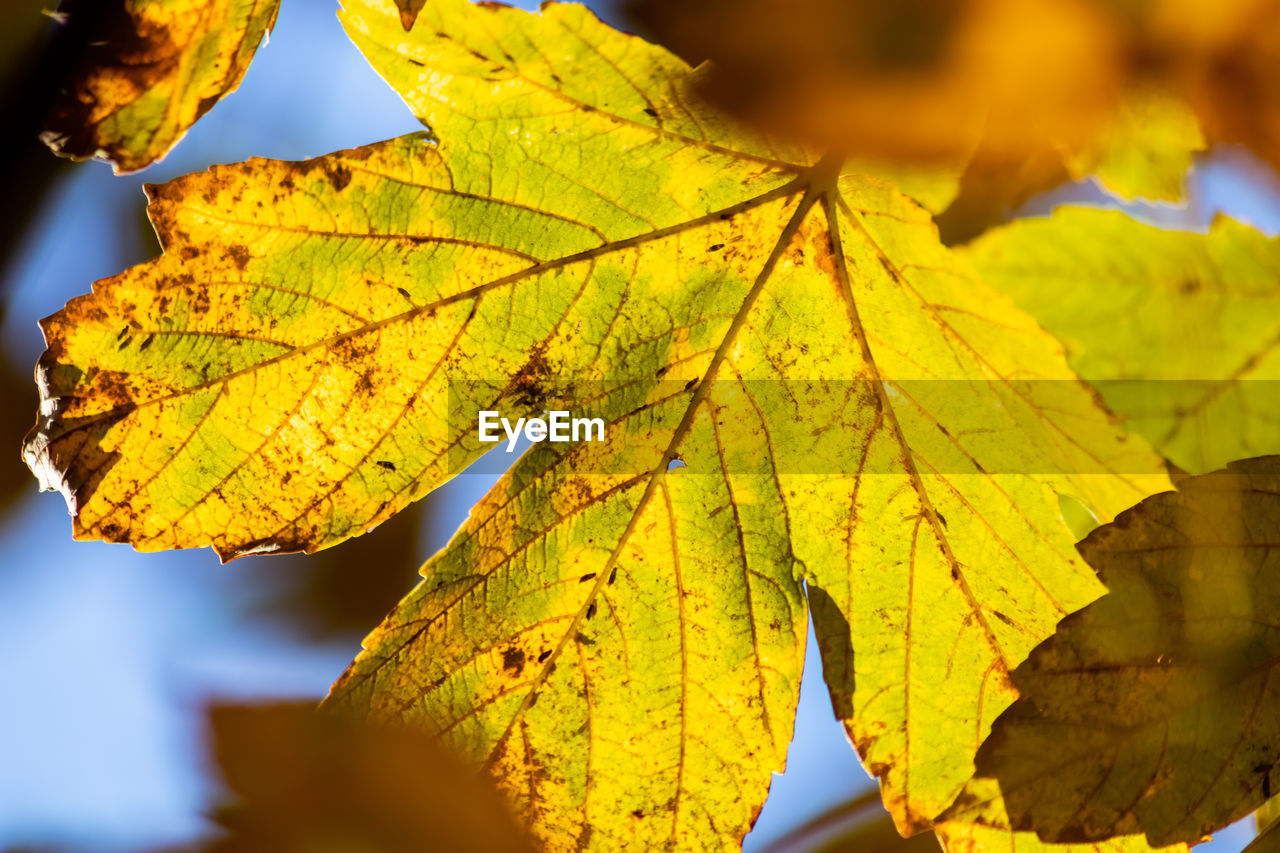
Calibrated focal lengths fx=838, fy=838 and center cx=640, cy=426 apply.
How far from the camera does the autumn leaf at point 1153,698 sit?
621mm

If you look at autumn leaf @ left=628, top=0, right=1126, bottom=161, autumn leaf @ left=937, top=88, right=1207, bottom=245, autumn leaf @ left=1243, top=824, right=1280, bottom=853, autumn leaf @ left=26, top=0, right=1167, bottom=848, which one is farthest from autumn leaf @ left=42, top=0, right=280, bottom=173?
autumn leaf @ left=1243, top=824, right=1280, bottom=853

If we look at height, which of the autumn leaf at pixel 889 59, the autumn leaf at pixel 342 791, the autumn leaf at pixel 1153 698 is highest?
the autumn leaf at pixel 889 59

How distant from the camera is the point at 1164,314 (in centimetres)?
103

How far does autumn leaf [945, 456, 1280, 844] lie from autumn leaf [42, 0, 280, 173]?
777 millimetres

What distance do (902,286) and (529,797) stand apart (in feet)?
1.90

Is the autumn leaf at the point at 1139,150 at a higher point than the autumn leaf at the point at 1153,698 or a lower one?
higher

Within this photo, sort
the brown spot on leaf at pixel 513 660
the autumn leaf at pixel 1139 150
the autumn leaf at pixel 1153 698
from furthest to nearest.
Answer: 1. the autumn leaf at pixel 1139 150
2. the brown spot on leaf at pixel 513 660
3. the autumn leaf at pixel 1153 698

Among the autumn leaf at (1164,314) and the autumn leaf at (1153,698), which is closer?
the autumn leaf at (1153,698)

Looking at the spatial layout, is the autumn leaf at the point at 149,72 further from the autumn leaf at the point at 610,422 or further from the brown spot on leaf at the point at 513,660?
the brown spot on leaf at the point at 513,660

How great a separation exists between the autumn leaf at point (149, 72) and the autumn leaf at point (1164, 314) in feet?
2.55

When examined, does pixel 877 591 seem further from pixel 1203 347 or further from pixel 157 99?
pixel 157 99

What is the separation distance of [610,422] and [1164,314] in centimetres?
73

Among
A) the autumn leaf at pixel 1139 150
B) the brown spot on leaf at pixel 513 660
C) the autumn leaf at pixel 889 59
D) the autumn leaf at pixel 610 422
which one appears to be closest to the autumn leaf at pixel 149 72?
the autumn leaf at pixel 610 422

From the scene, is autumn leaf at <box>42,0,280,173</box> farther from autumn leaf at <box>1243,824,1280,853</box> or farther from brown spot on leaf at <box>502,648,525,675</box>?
autumn leaf at <box>1243,824,1280,853</box>
